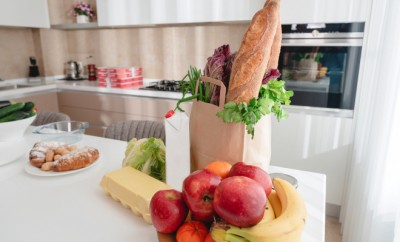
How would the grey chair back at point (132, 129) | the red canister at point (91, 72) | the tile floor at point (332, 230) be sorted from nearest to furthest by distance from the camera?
the grey chair back at point (132, 129) < the tile floor at point (332, 230) < the red canister at point (91, 72)

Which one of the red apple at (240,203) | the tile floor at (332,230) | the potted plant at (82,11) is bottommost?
the tile floor at (332,230)

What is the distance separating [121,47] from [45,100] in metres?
0.95

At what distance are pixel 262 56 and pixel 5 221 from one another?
77cm

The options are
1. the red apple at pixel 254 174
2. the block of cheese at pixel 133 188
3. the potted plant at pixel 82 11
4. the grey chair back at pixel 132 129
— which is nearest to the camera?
the red apple at pixel 254 174

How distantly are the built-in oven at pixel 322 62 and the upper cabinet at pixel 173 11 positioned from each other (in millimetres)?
422

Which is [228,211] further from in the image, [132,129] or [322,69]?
[322,69]

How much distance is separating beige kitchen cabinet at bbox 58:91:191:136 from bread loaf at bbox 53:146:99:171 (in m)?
1.37

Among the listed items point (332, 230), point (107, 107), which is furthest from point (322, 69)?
point (107, 107)

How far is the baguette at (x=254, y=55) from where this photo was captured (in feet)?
2.39

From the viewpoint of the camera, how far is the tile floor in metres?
1.91

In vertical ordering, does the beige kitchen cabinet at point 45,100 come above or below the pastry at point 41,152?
below

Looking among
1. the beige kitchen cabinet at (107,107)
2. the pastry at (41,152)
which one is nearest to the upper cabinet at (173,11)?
the beige kitchen cabinet at (107,107)

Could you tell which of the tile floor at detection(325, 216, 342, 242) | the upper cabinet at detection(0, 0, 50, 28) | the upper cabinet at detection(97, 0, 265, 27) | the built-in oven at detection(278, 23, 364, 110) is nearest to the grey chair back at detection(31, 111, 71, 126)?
the upper cabinet at detection(97, 0, 265, 27)

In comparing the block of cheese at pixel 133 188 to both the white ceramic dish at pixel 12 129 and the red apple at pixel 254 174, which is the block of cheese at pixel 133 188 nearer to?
the red apple at pixel 254 174
